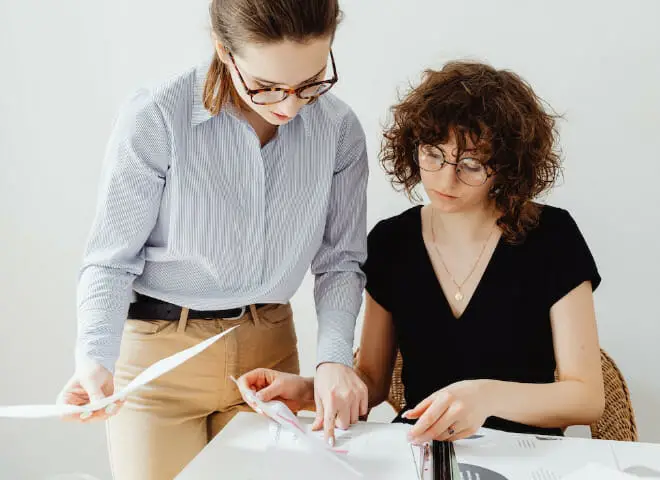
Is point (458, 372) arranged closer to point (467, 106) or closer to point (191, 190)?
point (467, 106)

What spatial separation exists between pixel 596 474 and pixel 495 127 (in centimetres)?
63

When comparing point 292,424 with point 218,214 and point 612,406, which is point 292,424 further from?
point 612,406

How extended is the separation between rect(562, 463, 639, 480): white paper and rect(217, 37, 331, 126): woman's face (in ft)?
2.26

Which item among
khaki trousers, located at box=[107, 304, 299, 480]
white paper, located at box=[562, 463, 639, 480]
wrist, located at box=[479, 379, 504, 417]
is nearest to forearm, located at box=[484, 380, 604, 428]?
wrist, located at box=[479, 379, 504, 417]

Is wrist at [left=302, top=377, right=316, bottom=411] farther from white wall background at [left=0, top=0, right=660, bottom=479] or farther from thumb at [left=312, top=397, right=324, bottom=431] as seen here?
white wall background at [left=0, top=0, right=660, bottom=479]

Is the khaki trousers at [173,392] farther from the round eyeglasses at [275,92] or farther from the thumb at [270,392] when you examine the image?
the round eyeglasses at [275,92]

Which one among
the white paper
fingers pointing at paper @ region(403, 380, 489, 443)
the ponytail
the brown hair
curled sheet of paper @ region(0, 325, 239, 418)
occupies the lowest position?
the white paper

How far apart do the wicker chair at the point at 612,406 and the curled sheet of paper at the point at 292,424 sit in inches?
20.5

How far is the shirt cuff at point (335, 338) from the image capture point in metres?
1.39

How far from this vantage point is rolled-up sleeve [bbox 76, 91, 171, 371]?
Result: 1.32 meters

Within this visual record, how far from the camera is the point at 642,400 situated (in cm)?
211

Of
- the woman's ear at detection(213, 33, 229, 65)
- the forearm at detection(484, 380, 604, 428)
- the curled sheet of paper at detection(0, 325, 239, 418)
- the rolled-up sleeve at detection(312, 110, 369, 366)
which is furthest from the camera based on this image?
the rolled-up sleeve at detection(312, 110, 369, 366)

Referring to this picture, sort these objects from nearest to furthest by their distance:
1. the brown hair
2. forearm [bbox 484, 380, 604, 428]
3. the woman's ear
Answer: the brown hair → the woman's ear → forearm [bbox 484, 380, 604, 428]

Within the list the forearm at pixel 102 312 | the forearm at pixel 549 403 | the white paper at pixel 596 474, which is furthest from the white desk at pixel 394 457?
the forearm at pixel 102 312
